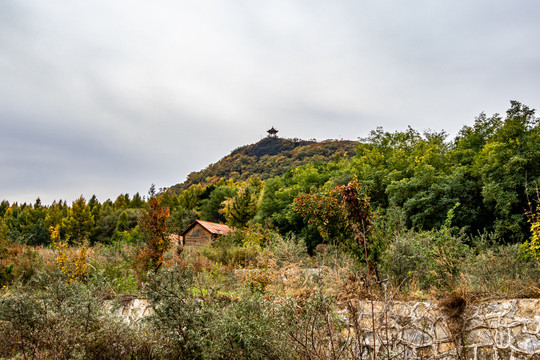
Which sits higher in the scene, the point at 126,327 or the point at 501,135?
the point at 501,135

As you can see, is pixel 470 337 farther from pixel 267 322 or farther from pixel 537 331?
pixel 267 322

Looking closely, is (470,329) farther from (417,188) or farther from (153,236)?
(417,188)

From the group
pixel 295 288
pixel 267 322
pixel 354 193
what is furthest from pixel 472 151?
pixel 267 322

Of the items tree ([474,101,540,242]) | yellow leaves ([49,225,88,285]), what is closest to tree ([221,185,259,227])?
tree ([474,101,540,242])

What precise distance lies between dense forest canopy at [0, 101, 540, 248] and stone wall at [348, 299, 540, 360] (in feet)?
8.95

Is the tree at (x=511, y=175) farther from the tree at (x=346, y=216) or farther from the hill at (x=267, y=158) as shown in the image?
the hill at (x=267, y=158)

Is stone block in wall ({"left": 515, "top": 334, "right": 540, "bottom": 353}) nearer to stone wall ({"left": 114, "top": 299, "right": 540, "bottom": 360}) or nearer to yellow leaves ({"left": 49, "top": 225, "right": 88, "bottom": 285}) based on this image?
stone wall ({"left": 114, "top": 299, "right": 540, "bottom": 360})

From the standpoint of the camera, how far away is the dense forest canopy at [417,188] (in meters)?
12.9

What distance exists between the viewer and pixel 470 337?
451 centimetres

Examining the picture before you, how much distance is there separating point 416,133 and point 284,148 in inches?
1960

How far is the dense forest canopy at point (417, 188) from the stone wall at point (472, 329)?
8.95 ft

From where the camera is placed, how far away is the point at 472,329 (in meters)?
4.52

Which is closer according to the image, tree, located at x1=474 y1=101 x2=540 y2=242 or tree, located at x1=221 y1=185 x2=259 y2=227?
tree, located at x1=474 y1=101 x2=540 y2=242

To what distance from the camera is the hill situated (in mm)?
60106
